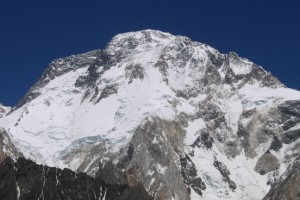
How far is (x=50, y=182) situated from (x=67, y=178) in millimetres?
8874

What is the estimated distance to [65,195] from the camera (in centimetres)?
19412

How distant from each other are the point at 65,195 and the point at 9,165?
53.5 ft

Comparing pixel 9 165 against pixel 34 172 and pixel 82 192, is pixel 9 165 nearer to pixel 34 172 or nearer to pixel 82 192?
pixel 34 172

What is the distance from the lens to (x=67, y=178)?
655 feet

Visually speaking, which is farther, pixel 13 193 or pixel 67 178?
pixel 67 178

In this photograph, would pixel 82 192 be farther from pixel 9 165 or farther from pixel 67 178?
pixel 9 165

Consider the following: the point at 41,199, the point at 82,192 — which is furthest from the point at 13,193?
the point at 82,192

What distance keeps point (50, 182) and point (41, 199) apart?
5.18 metres

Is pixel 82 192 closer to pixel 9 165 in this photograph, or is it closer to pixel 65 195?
pixel 65 195

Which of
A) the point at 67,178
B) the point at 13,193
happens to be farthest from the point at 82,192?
→ the point at 13,193

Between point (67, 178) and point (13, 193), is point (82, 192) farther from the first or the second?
point (13, 193)

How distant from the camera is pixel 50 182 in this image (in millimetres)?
191500

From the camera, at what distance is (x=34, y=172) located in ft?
642

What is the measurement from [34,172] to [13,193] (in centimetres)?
1029
